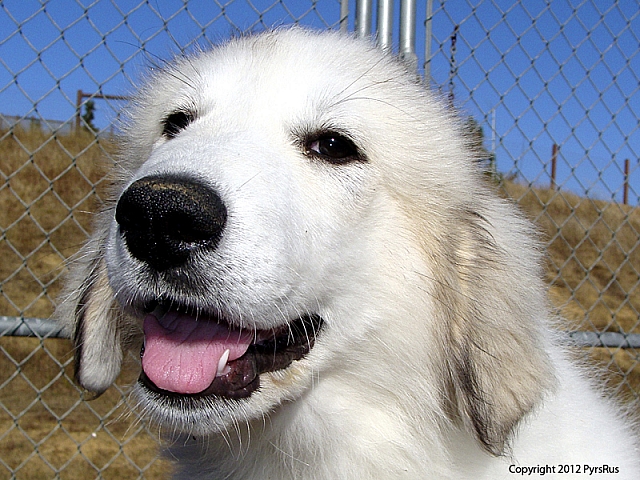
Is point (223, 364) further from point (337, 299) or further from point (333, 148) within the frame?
point (333, 148)

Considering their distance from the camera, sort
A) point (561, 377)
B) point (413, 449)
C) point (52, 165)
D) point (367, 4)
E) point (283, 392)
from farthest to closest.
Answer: point (52, 165), point (367, 4), point (561, 377), point (413, 449), point (283, 392)

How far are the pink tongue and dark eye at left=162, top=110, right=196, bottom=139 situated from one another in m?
0.70

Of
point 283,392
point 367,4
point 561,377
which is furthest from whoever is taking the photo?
point 367,4

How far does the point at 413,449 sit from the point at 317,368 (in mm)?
383

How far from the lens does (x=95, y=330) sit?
81.8 inches

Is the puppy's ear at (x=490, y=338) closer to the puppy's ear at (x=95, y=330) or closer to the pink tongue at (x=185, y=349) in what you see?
the pink tongue at (x=185, y=349)

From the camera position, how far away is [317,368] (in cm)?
171

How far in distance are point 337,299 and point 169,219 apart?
0.58 m

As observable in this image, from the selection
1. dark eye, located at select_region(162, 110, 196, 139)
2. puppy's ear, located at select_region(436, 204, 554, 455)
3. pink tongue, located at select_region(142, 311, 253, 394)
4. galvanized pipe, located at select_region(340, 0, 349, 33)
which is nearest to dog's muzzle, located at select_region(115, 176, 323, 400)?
pink tongue, located at select_region(142, 311, 253, 394)

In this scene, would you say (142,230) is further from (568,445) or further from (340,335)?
(568,445)

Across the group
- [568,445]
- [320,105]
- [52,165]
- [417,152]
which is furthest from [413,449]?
[52,165]

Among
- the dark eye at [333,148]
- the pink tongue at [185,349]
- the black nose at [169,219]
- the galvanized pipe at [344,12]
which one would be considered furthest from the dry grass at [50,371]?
the galvanized pipe at [344,12]

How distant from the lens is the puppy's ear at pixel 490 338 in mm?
1710

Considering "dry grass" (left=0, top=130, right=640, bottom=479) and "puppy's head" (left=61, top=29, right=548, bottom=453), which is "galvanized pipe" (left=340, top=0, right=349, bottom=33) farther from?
"dry grass" (left=0, top=130, right=640, bottom=479)
